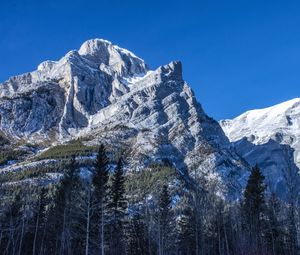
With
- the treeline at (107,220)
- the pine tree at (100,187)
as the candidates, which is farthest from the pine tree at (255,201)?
the pine tree at (100,187)

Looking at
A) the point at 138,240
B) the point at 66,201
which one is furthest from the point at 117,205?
the point at 138,240

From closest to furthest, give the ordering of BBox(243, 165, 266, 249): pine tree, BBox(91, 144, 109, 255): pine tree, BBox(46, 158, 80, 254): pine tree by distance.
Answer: BBox(91, 144, 109, 255): pine tree
BBox(46, 158, 80, 254): pine tree
BBox(243, 165, 266, 249): pine tree

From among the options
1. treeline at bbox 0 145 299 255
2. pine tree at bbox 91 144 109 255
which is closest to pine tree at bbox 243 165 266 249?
treeline at bbox 0 145 299 255

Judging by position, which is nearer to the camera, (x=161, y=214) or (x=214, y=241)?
(x=161, y=214)

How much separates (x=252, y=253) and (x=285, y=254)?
184 ft

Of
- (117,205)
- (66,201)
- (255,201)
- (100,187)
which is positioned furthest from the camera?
(255,201)

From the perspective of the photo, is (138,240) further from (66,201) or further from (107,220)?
(66,201)

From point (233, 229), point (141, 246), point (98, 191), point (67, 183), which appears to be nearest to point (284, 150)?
point (98, 191)

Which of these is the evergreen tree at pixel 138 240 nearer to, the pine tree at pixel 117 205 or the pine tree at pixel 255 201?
the pine tree at pixel 117 205

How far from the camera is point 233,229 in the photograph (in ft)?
286

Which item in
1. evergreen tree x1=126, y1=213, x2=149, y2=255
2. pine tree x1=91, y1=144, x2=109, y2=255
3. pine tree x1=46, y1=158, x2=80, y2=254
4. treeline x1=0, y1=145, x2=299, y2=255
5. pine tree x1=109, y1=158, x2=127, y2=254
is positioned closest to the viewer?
pine tree x1=91, y1=144, x2=109, y2=255

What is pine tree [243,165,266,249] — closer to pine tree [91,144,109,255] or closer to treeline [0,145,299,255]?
treeline [0,145,299,255]

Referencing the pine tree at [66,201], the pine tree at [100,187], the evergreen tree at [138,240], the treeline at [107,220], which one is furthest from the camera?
the evergreen tree at [138,240]

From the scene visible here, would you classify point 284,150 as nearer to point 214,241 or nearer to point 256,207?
point 256,207
